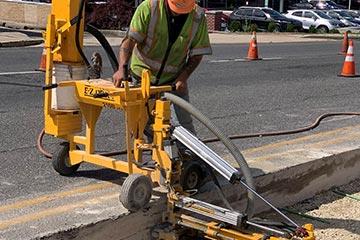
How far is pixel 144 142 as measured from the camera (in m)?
4.45

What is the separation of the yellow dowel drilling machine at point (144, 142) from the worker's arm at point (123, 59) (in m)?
Result: 0.09

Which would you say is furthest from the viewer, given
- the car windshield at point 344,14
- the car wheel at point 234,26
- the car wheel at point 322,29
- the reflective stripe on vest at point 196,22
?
the car windshield at point 344,14

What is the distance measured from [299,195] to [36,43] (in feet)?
53.7

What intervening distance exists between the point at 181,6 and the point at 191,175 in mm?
1210

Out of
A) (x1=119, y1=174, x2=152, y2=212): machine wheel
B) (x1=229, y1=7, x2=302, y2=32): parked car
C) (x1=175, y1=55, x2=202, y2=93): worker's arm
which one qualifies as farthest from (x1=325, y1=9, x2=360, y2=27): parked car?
(x1=119, y1=174, x2=152, y2=212): machine wheel

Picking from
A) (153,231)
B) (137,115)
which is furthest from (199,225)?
(137,115)

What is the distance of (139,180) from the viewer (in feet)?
13.6

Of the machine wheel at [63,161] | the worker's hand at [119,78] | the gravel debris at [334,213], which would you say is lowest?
the gravel debris at [334,213]

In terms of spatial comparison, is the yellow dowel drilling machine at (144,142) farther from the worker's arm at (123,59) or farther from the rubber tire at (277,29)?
the rubber tire at (277,29)

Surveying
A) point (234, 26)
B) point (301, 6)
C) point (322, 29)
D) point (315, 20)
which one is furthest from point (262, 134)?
point (301, 6)

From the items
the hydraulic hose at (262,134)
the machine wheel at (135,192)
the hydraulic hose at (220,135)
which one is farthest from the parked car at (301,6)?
the machine wheel at (135,192)

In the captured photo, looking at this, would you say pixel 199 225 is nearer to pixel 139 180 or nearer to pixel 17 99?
pixel 139 180

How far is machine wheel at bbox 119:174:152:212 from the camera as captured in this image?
4.08m

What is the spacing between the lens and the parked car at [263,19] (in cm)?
4081
